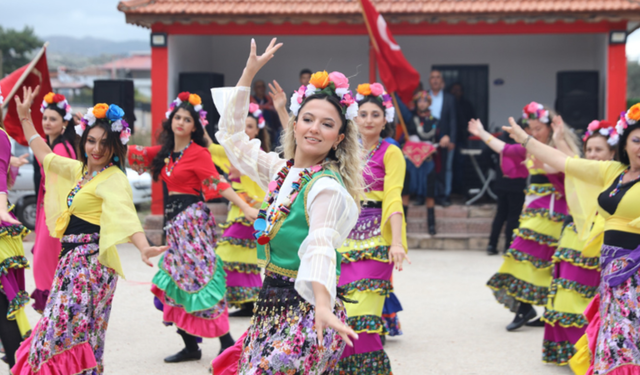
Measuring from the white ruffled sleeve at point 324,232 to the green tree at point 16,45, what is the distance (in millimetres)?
36526

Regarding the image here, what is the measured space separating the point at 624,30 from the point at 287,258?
34.8ft

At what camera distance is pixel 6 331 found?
14.7 ft

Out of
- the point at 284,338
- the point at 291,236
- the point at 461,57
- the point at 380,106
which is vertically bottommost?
the point at 284,338

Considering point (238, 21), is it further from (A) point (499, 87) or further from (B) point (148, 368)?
(B) point (148, 368)

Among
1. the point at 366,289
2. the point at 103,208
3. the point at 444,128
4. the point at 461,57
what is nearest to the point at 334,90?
the point at 103,208

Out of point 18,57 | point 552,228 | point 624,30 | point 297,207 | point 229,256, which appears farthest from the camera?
point 18,57

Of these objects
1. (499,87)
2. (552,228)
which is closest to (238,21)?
(499,87)

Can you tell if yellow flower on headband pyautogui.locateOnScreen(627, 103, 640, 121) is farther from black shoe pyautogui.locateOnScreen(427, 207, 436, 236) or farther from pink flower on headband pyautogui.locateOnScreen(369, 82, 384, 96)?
black shoe pyautogui.locateOnScreen(427, 207, 436, 236)

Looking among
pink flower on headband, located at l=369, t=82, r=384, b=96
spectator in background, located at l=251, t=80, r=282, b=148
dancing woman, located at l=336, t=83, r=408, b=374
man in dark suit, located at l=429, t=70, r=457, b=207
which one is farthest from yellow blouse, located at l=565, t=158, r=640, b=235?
spectator in background, located at l=251, t=80, r=282, b=148

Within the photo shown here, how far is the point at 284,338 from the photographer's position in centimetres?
274

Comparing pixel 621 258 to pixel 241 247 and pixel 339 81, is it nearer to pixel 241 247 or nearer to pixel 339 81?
pixel 339 81

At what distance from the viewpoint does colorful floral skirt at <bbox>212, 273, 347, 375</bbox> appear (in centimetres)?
271

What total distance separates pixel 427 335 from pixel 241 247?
6.27ft

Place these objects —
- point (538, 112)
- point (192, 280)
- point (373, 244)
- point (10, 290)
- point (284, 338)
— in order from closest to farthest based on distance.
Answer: point (284, 338) < point (10, 290) < point (373, 244) < point (192, 280) < point (538, 112)
